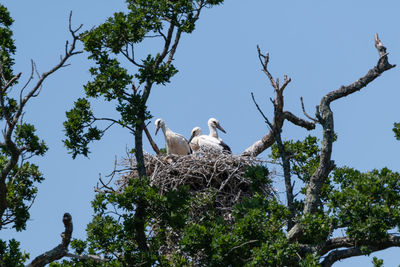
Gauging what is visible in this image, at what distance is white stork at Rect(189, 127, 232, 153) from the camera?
16.2 meters

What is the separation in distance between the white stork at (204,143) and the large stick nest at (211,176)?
79 cm

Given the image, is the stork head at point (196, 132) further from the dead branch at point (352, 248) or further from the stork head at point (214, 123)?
the dead branch at point (352, 248)

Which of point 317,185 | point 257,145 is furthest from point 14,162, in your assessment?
point 257,145

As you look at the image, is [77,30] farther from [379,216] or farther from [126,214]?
[379,216]

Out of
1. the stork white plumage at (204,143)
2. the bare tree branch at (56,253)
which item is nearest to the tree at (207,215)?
the bare tree branch at (56,253)

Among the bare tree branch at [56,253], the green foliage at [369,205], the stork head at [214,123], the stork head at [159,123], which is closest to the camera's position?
the bare tree branch at [56,253]

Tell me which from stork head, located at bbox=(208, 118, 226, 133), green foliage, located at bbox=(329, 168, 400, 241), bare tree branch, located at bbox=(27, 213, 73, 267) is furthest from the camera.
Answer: stork head, located at bbox=(208, 118, 226, 133)

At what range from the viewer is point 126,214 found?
11.8 m

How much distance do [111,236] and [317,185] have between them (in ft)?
9.48

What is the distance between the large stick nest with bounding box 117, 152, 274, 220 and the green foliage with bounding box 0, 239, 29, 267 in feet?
11.6

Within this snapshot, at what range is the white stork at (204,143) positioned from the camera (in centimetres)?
1624

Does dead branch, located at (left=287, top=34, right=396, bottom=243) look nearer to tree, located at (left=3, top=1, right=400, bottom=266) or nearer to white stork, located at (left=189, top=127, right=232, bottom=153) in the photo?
tree, located at (left=3, top=1, right=400, bottom=266)

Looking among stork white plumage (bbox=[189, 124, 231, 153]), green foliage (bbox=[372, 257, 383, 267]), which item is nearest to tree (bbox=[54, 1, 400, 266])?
green foliage (bbox=[372, 257, 383, 267])

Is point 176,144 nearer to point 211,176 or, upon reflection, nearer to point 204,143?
point 204,143
